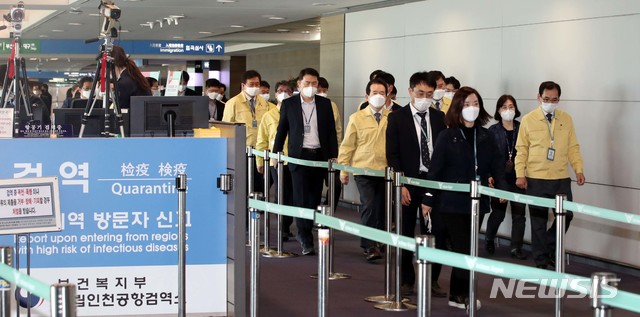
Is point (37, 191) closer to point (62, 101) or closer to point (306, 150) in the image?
point (306, 150)

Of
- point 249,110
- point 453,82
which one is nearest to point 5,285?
point 249,110

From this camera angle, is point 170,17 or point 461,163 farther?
point 170,17

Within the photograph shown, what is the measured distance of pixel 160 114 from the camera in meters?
7.07

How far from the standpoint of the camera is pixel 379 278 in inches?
370

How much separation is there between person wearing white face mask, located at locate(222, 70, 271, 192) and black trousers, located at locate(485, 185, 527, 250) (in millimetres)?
2671

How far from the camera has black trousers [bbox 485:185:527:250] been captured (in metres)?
10.7

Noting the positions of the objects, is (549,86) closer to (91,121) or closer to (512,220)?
(512,220)

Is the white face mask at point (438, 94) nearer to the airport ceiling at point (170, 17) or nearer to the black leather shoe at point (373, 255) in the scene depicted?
the black leather shoe at point (373, 255)

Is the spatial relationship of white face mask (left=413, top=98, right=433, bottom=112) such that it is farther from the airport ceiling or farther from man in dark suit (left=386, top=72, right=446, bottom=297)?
the airport ceiling

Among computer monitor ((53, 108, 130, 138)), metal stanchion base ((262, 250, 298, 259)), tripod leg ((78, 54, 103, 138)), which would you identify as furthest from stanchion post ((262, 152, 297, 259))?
tripod leg ((78, 54, 103, 138))

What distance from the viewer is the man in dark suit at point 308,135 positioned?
34.2ft

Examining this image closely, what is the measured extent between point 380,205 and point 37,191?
15.6 feet

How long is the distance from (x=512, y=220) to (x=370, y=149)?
6.40 ft

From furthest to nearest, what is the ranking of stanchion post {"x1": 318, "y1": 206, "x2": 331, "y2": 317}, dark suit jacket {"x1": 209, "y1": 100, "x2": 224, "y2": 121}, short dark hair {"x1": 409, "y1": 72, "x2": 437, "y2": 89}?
dark suit jacket {"x1": 209, "y1": 100, "x2": 224, "y2": 121} → short dark hair {"x1": 409, "y1": 72, "x2": 437, "y2": 89} → stanchion post {"x1": 318, "y1": 206, "x2": 331, "y2": 317}
